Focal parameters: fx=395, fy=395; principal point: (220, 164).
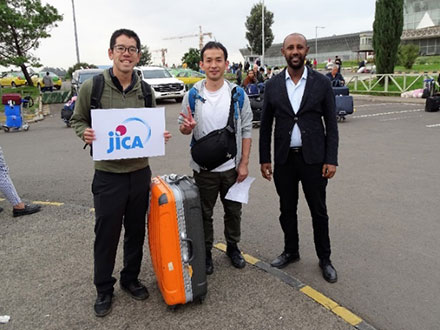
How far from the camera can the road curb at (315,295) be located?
2.83 metres

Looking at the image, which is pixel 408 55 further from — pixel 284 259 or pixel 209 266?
pixel 209 266

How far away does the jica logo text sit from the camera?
2826 millimetres

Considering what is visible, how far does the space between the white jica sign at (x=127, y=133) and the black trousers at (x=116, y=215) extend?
19 centimetres

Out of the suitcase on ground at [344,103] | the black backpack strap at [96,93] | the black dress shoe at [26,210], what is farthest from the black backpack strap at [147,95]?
the suitcase on ground at [344,103]

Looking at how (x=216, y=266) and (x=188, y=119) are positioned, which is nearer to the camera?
(x=188, y=119)

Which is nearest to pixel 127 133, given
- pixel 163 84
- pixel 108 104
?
pixel 108 104

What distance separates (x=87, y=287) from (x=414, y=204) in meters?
4.16

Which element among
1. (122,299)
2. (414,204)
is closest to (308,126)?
(122,299)

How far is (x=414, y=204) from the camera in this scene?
521 cm

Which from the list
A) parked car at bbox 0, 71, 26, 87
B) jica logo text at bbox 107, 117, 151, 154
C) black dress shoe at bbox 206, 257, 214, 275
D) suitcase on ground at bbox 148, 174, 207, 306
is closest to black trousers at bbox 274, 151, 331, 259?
black dress shoe at bbox 206, 257, 214, 275

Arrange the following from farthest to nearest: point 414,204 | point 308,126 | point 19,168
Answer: point 19,168, point 414,204, point 308,126

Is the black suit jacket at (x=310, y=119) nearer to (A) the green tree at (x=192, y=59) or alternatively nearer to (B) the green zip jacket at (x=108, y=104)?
(B) the green zip jacket at (x=108, y=104)

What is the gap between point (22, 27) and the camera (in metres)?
25.8

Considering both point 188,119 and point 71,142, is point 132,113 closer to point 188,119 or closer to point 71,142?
point 188,119
